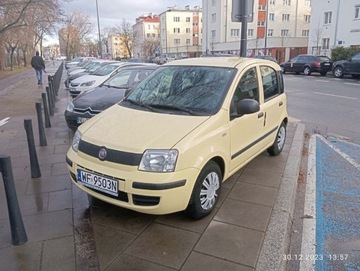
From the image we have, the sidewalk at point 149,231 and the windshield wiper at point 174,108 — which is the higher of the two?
the windshield wiper at point 174,108

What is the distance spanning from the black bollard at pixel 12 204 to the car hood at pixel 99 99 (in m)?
3.73

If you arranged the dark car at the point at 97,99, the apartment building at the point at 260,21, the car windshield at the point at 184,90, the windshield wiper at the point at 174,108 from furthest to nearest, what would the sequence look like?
the apartment building at the point at 260,21 < the dark car at the point at 97,99 < the car windshield at the point at 184,90 < the windshield wiper at the point at 174,108

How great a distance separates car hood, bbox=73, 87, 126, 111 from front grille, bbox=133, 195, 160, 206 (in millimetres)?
3849

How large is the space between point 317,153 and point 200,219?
358 cm

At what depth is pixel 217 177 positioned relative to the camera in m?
3.57

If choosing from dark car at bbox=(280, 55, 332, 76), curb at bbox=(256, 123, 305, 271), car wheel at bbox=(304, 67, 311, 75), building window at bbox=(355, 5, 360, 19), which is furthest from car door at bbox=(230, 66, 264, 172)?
building window at bbox=(355, 5, 360, 19)

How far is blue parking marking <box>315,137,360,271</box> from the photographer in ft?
9.67

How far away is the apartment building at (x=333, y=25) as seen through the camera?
30188 mm

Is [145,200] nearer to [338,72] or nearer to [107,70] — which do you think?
[107,70]

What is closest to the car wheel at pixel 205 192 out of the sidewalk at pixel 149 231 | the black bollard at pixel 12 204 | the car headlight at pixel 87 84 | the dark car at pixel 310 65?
the sidewalk at pixel 149 231

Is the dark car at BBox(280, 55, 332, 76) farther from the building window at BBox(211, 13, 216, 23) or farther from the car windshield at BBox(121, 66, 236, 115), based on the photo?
the building window at BBox(211, 13, 216, 23)

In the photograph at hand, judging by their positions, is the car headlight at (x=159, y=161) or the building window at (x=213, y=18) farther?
the building window at (x=213, y=18)

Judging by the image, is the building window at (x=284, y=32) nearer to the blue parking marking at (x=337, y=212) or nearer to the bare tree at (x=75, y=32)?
the bare tree at (x=75, y=32)

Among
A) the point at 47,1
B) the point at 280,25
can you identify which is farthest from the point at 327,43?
the point at 47,1
